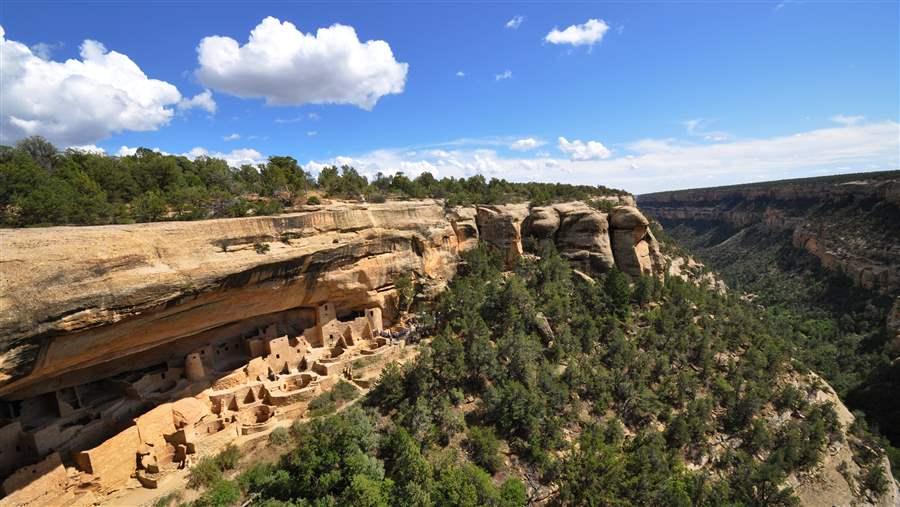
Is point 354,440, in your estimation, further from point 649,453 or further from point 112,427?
point 649,453

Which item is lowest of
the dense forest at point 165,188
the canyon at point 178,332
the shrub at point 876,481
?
the shrub at point 876,481

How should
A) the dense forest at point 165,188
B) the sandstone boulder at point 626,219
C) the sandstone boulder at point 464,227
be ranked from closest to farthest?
the dense forest at point 165,188 → the sandstone boulder at point 464,227 → the sandstone boulder at point 626,219

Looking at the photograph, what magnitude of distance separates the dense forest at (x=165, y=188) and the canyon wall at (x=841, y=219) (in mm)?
35980

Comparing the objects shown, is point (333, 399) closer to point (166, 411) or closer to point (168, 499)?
point (166, 411)

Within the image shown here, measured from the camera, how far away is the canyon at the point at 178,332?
12.6m

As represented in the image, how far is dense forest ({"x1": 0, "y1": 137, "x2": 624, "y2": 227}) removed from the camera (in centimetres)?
1711

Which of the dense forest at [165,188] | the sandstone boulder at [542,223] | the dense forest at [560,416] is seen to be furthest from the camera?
the sandstone boulder at [542,223]

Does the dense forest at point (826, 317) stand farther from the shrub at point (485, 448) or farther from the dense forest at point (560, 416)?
the shrub at point (485, 448)

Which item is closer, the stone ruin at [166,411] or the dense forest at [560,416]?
the stone ruin at [166,411]

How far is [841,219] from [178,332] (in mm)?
81815

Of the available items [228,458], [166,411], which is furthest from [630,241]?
[166,411]

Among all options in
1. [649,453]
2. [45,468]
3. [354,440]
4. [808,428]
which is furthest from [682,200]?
[45,468]

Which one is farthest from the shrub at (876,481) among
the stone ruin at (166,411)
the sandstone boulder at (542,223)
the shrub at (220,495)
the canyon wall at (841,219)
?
the canyon wall at (841,219)

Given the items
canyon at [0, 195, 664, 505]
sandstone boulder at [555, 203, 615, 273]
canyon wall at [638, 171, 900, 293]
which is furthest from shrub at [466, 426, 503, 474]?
canyon wall at [638, 171, 900, 293]
